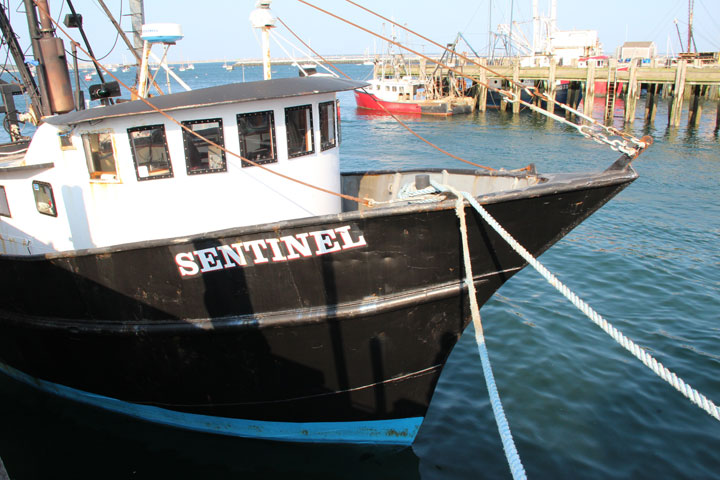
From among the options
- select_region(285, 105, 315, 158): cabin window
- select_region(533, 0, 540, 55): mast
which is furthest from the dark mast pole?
select_region(533, 0, 540, 55): mast

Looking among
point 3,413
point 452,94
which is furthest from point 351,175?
point 452,94

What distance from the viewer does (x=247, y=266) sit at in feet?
19.2

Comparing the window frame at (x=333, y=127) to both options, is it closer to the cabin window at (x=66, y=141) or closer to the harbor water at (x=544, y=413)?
the cabin window at (x=66, y=141)

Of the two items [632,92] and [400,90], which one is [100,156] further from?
[400,90]

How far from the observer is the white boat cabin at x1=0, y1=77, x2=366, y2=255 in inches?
244

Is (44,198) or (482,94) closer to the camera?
(44,198)

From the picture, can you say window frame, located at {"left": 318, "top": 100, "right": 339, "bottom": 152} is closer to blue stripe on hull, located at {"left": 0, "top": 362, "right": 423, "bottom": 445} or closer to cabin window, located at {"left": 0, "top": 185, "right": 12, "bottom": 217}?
blue stripe on hull, located at {"left": 0, "top": 362, "right": 423, "bottom": 445}

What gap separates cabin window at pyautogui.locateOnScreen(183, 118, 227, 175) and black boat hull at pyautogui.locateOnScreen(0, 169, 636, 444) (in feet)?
3.55

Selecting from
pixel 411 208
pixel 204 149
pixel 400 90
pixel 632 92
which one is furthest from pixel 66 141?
pixel 400 90

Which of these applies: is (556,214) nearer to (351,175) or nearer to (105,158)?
(351,175)

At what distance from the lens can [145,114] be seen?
6145 mm

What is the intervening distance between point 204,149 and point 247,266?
160 cm

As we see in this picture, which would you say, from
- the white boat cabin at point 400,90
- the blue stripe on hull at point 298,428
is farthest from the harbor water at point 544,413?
the white boat cabin at point 400,90

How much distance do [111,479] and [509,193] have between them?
6.03 m
